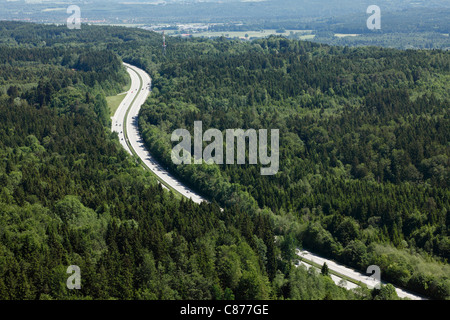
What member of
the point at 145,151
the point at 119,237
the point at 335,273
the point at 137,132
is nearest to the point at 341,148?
the point at 145,151

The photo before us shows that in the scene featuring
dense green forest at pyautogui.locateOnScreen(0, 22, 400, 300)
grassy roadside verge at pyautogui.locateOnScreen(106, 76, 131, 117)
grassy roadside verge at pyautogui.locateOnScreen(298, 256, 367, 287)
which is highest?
grassy roadside verge at pyautogui.locateOnScreen(106, 76, 131, 117)

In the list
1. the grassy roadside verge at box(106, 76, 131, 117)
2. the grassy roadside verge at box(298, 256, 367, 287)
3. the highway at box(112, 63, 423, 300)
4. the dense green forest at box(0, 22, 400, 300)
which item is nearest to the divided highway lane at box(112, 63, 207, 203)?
the highway at box(112, 63, 423, 300)

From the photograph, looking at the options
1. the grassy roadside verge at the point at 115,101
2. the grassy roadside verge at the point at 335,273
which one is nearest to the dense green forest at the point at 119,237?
the grassy roadside verge at the point at 335,273

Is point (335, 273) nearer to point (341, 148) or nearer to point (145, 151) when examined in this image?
point (341, 148)

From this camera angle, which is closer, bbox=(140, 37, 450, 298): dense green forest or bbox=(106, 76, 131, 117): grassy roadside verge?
bbox=(140, 37, 450, 298): dense green forest

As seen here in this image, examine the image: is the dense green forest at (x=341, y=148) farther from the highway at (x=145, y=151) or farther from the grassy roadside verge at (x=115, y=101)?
the grassy roadside verge at (x=115, y=101)

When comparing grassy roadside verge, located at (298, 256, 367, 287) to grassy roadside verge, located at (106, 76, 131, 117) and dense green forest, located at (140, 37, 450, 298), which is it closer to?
dense green forest, located at (140, 37, 450, 298)

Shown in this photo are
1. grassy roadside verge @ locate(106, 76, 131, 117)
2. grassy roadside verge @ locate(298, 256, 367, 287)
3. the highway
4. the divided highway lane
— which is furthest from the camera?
grassy roadside verge @ locate(106, 76, 131, 117)
